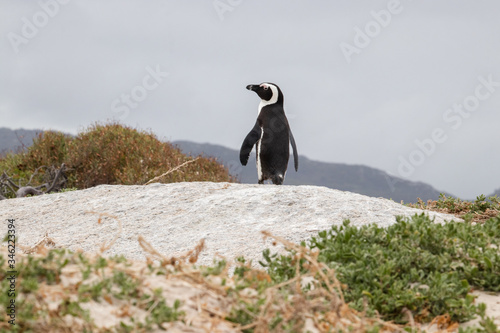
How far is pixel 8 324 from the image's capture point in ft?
7.97

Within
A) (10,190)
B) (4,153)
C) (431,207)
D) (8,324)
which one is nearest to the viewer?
(8,324)

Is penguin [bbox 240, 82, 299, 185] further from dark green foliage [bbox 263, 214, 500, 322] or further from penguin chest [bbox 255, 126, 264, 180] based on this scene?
dark green foliage [bbox 263, 214, 500, 322]

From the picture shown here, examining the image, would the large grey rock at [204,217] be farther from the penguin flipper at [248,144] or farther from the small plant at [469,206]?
the penguin flipper at [248,144]

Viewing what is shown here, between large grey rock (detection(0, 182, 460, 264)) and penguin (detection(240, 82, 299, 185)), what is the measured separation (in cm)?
204

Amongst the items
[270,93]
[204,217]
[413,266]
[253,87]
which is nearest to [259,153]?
[270,93]

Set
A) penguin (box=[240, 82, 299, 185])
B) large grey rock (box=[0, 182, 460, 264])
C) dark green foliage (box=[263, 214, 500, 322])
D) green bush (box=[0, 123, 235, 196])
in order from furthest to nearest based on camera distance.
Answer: green bush (box=[0, 123, 235, 196])
penguin (box=[240, 82, 299, 185])
large grey rock (box=[0, 182, 460, 264])
dark green foliage (box=[263, 214, 500, 322])

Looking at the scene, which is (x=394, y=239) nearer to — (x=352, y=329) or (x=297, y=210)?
(x=352, y=329)

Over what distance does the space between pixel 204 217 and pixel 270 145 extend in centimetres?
346

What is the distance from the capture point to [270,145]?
983 cm

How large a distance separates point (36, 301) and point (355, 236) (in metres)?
2.53

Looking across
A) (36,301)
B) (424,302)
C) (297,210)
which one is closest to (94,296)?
(36,301)

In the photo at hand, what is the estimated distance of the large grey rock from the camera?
19.3ft

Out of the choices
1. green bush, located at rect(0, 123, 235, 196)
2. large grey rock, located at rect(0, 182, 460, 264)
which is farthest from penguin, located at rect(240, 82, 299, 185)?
green bush, located at rect(0, 123, 235, 196)

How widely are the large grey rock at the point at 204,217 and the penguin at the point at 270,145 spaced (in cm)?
204
